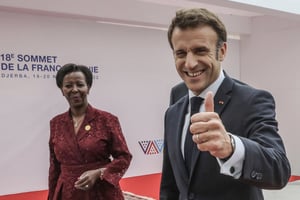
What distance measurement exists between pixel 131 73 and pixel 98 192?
83.3 inches

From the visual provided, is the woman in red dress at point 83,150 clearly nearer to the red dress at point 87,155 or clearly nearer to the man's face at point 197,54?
the red dress at point 87,155

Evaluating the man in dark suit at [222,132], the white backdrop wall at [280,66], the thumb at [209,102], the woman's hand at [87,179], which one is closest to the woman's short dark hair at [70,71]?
the woman's hand at [87,179]

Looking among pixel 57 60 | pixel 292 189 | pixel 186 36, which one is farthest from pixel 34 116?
pixel 292 189

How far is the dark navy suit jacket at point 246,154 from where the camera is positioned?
45.9 inches

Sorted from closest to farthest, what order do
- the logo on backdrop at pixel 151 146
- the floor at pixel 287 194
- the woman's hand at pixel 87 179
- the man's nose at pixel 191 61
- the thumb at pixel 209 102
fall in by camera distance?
the thumb at pixel 209 102 < the man's nose at pixel 191 61 < the woman's hand at pixel 87 179 < the logo on backdrop at pixel 151 146 < the floor at pixel 287 194

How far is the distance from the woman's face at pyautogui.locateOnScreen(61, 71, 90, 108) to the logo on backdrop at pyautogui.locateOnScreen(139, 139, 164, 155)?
1948mm

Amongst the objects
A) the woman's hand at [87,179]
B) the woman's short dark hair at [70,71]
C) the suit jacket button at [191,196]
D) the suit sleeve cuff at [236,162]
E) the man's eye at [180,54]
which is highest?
the man's eye at [180,54]

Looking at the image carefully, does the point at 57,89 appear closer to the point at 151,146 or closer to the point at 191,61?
the point at 151,146

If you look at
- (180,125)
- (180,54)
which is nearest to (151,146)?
(180,125)

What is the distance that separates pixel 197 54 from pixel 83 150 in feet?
5.16

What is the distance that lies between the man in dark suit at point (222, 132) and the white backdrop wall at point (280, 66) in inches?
177

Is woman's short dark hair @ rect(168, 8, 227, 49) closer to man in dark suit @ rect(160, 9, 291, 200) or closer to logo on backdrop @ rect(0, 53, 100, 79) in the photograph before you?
man in dark suit @ rect(160, 9, 291, 200)

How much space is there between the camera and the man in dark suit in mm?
1147

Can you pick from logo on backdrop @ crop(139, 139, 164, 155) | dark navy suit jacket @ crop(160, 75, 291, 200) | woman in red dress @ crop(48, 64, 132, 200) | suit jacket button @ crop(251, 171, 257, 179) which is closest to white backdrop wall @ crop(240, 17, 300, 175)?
logo on backdrop @ crop(139, 139, 164, 155)
